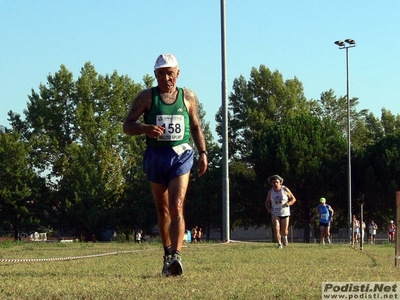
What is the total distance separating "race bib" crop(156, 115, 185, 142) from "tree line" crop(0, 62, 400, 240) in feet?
219

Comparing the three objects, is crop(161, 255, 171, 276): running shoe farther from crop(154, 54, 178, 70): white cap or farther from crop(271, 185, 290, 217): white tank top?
crop(271, 185, 290, 217): white tank top

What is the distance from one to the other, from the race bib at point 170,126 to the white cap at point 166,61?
1.80ft

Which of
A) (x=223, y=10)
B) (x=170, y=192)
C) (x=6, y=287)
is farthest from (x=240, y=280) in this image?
(x=223, y=10)

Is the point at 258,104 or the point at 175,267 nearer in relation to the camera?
the point at 175,267

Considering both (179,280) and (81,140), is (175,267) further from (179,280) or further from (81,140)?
(81,140)

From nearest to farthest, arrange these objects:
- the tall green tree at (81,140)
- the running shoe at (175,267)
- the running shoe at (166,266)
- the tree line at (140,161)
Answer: the running shoe at (175,267)
the running shoe at (166,266)
the tree line at (140,161)
the tall green tree at (81,140)

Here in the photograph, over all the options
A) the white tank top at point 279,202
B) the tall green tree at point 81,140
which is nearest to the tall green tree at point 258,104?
the tall green tree at point 81,140

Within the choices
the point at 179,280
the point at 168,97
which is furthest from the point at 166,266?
the point at 168,97

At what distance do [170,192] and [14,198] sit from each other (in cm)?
7776

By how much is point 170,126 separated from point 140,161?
82.0 metres

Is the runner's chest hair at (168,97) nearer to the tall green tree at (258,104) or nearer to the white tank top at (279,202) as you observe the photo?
the white tank top at (279,202)

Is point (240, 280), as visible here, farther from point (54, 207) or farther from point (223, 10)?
point (54, 207)

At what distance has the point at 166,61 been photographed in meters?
9.16

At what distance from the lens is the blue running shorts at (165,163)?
9.13 m
